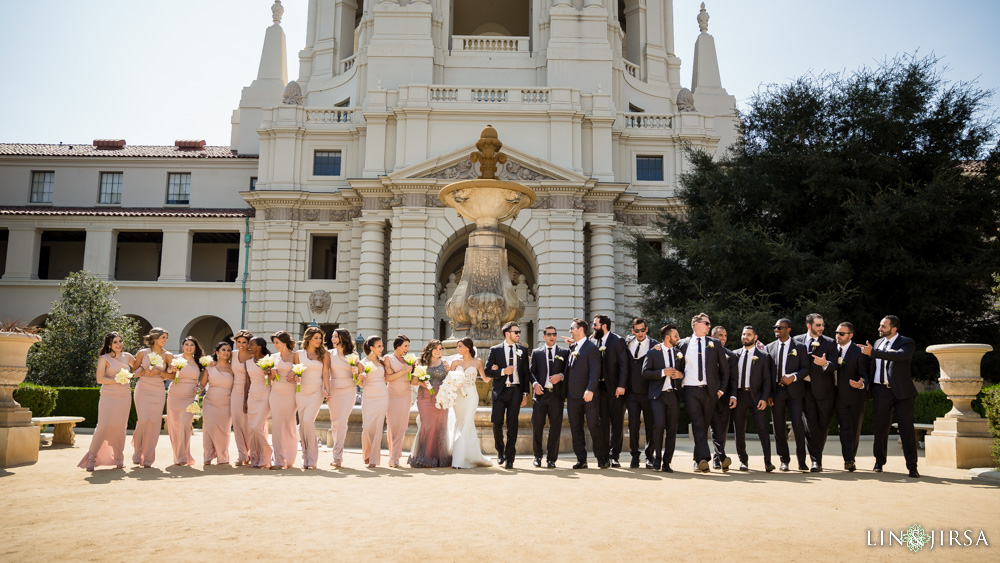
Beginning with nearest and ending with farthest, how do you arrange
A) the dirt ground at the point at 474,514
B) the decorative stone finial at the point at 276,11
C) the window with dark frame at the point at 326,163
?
the dirt ground at the point at 474,514
the window with dark frame at the point at 326,163
the decorative stone finial at the point at 276,11

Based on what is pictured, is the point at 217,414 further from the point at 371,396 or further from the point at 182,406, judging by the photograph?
the point at 371,396

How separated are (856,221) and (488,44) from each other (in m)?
20.9

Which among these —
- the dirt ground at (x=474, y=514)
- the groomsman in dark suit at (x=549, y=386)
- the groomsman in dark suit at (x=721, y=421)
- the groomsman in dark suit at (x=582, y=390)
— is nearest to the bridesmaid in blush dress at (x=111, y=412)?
the dirt ground at (x=474, y=514)

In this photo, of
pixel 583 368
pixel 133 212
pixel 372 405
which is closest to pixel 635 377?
pixel 583 368

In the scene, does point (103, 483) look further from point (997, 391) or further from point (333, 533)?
point (997, 391)

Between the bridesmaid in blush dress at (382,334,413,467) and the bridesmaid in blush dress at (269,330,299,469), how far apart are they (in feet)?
4.41

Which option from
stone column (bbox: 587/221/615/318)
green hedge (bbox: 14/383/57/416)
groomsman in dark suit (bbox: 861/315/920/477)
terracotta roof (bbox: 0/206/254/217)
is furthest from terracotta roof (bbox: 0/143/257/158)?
groomsman in dark suit (bbox: 861/315/920/477)

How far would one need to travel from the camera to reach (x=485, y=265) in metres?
15.5

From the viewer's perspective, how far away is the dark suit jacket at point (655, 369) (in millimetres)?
10578

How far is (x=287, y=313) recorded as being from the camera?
34344 millimetres

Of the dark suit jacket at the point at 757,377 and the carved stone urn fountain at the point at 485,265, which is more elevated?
the carved stone urn fountain at the point at 485,265

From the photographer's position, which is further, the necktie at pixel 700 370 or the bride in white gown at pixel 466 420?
the bride in white gown at pixel 466 420

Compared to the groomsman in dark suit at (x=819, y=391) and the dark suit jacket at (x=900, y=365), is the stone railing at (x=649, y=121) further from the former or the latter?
the dark suit jacket at (x=900, y=365)

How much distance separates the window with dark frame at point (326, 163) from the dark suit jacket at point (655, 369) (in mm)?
27029
